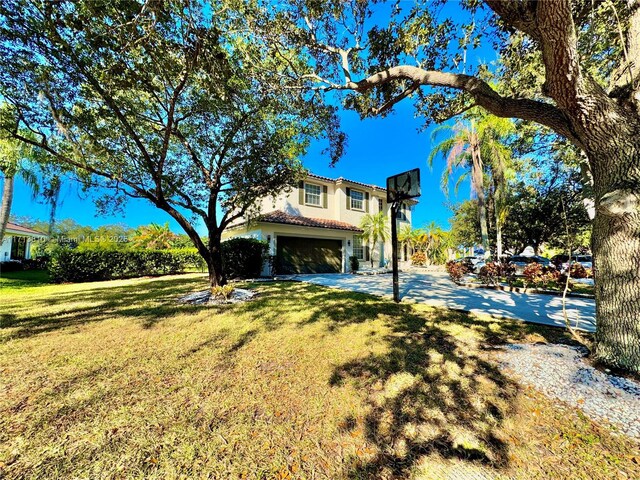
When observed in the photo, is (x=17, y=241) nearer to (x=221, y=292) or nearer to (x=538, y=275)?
(x=221, y=292)

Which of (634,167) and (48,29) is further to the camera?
(48,29)

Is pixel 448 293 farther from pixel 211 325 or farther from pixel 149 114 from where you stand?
pixel 149 114

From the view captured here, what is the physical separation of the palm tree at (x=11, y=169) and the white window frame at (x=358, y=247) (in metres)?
16.4

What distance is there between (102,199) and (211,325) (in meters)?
6.83

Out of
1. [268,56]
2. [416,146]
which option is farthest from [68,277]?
[416,146]

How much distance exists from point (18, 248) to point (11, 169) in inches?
830

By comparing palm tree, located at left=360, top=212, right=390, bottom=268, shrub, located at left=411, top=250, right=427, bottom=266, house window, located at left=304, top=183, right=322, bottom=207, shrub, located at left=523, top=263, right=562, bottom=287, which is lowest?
shrub, located at left=523, top=263, right=562, bottom=287

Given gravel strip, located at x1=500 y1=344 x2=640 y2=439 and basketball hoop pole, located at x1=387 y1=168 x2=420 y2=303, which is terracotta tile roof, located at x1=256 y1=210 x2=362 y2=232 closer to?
basketball hoop pole, located at x1=387 y1=168 x2=420 y2=303

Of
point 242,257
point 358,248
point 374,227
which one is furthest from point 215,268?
point 358,248

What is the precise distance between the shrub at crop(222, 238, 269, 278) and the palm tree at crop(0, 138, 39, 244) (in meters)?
7.41

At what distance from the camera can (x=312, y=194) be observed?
17484 mm

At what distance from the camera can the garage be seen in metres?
15.4

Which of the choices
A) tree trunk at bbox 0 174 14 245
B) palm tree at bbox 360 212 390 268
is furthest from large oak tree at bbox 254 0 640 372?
tree trunk at bbox 0 174 14 245

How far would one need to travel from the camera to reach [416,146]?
53.6 ft
